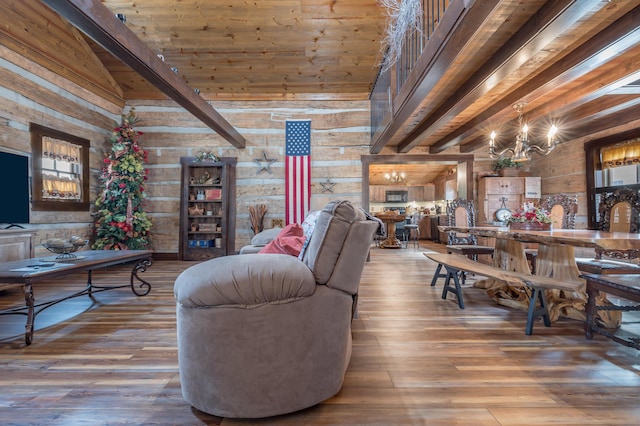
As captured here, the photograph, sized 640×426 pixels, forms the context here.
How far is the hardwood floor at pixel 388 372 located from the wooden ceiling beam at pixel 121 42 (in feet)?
7.45

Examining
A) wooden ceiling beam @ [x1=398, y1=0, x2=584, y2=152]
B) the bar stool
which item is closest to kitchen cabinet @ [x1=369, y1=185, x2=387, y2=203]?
the bar stool

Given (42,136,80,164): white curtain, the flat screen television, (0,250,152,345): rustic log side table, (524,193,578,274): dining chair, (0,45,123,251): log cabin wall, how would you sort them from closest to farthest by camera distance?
(0,250,152,345): rustic log side table < the flat screen television < (524,193,578,274): dining chair < (0,45,123,251): log cabin wall < (42,136,80,164): white curtain

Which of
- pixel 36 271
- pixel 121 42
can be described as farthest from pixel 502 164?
pixel 36 271

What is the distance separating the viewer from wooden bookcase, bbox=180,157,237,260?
6.11 metres

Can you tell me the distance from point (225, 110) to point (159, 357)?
5.37 meters

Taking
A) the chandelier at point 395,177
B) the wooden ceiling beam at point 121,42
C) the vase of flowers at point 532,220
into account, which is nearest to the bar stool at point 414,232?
the chandelier at point 395,177

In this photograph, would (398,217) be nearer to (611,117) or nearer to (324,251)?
(611,117)

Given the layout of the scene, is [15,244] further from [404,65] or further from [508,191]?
[508,191]

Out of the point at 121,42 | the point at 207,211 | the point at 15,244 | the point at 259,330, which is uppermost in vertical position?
the point at 121,42

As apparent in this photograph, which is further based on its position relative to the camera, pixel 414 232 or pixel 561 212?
pixel 414 232

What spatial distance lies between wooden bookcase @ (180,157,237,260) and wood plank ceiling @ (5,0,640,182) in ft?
5.12

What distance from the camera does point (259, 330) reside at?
4.41 feet

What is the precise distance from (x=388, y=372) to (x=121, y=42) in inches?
123

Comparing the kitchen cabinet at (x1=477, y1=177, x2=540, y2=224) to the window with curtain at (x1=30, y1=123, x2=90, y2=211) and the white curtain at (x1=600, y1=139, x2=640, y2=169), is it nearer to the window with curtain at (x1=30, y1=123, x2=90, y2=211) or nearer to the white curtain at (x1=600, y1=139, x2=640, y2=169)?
the white curtain at (x1=600, y1=139, x2=640, y2=169)
